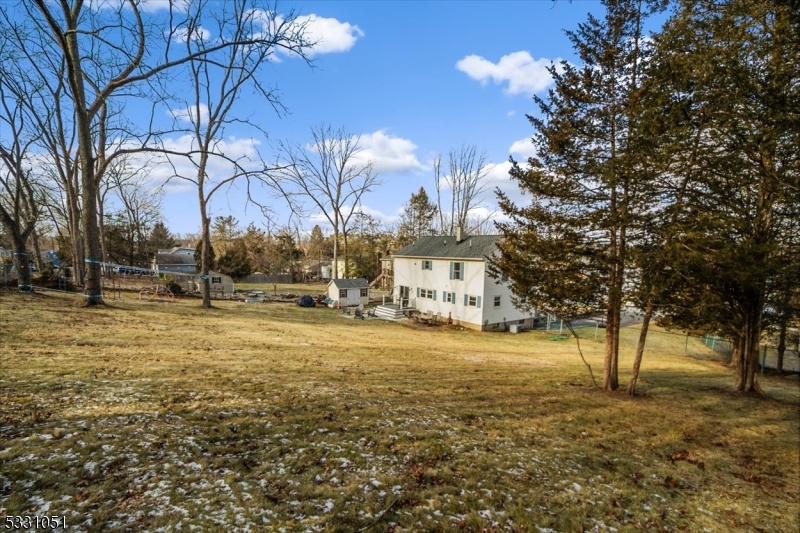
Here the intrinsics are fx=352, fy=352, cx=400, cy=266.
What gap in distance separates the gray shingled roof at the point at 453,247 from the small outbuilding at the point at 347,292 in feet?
15.4

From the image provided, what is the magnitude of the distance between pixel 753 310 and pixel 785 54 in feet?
29.1

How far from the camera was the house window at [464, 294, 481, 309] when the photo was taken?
1007 inches

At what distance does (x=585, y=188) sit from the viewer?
9.98 m

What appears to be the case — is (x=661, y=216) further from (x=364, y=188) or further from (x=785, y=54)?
(x=364, y=188)

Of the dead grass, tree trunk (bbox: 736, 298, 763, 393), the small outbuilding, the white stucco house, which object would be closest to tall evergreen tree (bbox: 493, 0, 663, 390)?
the dead grass

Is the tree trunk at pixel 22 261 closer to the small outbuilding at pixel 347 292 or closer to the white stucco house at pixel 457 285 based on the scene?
the small outbuilding at pixel 347 292

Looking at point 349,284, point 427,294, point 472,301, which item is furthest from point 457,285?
point 349,284

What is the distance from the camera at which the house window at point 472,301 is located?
25.6 metres

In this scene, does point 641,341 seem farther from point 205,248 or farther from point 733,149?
point 205,248

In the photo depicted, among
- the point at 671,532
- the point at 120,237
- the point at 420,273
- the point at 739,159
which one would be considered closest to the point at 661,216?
the point at 739,159

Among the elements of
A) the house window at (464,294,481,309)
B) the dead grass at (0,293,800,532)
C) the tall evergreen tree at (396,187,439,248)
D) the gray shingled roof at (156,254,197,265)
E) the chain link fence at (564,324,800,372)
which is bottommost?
the chain link fence at (564,324,800,372)

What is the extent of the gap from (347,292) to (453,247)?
10.0m

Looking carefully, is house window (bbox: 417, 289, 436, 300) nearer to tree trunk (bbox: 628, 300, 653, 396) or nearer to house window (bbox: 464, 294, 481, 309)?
house window (bbox: 464, 294, 481, 309)

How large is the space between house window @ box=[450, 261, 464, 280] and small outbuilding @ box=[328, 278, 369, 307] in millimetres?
8727
